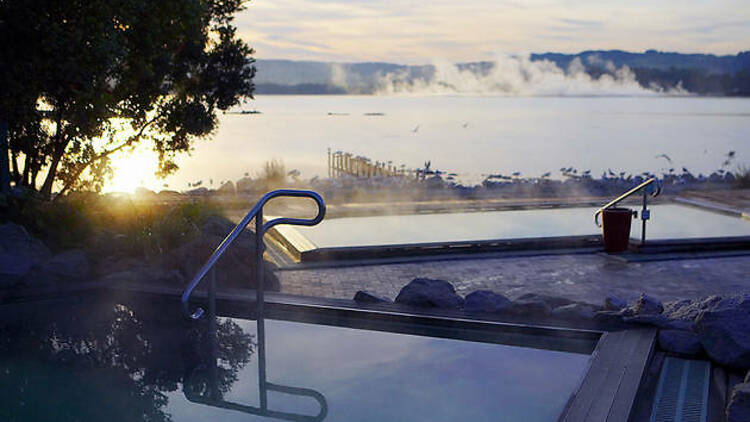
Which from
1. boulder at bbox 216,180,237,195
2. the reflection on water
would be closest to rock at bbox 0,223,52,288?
the reflection on water

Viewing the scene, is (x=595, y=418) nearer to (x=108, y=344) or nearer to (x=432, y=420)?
(x=432, y=420)

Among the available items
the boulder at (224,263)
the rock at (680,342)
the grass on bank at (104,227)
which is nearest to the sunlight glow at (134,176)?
the grass on bank at (104,227)

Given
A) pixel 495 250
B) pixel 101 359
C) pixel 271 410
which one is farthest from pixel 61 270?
pixel 495 250

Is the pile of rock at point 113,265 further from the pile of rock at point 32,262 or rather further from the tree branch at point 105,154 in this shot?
the tree branch at point 105,154

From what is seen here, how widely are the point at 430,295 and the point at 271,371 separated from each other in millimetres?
1336

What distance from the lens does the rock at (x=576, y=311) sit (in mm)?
4852

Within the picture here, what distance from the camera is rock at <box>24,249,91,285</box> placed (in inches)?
239

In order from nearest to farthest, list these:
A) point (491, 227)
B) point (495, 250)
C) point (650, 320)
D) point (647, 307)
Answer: point (650, 320)
point (647, 307)
point (495, 250)
point (491, 227)

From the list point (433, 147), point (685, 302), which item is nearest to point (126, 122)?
point (685, 302)

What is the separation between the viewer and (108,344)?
16.6 ft

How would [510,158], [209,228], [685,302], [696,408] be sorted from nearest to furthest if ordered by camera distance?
[696,408] < [685,302] < [209,228] < [510,158]

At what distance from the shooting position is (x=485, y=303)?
5.16m

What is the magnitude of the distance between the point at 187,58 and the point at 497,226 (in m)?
5.09

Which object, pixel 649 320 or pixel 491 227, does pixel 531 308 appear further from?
pixel 491 227
